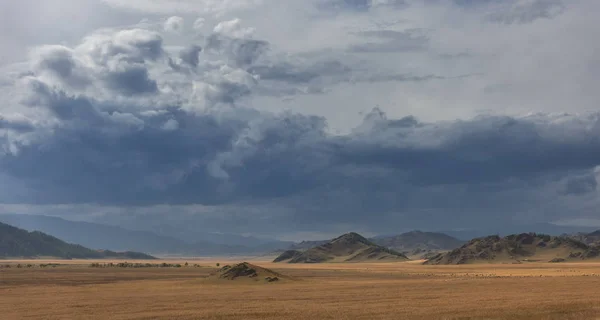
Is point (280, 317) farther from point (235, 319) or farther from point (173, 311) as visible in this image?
point (173, 311)

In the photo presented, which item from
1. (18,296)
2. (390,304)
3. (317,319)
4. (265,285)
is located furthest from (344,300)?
(18,296)

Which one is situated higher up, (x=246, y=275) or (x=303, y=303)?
(x=246, y=275)

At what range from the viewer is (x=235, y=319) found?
161ft

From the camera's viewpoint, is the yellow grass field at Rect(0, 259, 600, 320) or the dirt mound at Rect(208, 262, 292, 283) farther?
the dirt mound at Rect(208, 262, 292, 283)

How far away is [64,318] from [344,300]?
24.7 metres

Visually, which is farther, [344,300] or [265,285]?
[265,285]

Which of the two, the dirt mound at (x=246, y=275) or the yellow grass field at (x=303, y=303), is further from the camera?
the dirt mound at (x=246, y=275)

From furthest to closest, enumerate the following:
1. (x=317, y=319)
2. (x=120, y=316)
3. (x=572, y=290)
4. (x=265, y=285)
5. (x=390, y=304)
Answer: (x=265, y=285) < (x=572, y=290) < (x=390, y=304) < (x=120, y=316) < (x=317, y=319)

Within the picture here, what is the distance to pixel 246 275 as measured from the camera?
315ft

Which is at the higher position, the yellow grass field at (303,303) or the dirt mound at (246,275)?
the dirt mound at (246,275)

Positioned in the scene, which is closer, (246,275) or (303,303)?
(303,303)

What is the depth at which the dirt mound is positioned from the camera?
311 feet

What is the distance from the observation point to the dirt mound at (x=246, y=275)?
94750mm

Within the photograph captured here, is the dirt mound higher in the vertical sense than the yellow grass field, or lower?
higher
